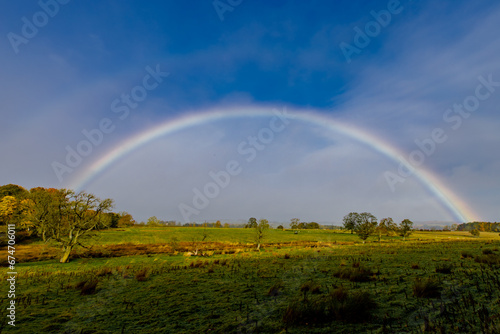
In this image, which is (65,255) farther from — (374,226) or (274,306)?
(374,226)

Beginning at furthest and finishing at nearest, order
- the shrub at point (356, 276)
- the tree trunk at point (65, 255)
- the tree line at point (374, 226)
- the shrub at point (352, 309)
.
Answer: the tree line at point (374, 226) → the tree trunk at point (65, 255) → the shrub at point (356, 276) → the shrub at point (352, 309)

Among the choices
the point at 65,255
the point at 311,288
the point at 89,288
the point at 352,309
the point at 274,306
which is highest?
the point at 352,309

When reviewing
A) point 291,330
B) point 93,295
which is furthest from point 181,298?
point 291,330

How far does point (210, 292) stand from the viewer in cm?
1116

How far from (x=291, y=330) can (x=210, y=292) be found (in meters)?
6.19

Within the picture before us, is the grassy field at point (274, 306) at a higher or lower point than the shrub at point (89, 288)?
higher

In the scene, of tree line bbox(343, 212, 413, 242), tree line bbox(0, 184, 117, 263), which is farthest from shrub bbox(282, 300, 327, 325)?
tree line bbox(343, 212, 413, 242)

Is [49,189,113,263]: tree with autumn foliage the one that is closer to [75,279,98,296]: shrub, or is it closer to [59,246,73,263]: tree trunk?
[59,246,73,263]: tree trunk

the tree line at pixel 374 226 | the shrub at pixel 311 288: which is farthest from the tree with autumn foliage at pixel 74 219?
the tree line at pixel 374 226

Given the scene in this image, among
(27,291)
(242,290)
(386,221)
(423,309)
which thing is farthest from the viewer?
(386,221)

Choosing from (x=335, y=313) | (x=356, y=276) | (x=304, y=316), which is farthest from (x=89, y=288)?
(x=356, y=276)

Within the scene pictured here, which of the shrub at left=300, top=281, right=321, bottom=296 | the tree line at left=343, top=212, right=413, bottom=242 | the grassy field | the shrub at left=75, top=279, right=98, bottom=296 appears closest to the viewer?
the grassy field

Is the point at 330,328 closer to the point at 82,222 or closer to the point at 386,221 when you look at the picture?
the point at 82,222

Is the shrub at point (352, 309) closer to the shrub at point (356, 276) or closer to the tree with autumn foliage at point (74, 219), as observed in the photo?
the shrub at point (356, 276)
